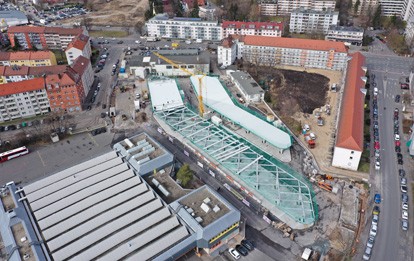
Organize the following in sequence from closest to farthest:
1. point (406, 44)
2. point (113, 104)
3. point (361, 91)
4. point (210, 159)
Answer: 1. point (210, 159)
2. point (361, 91)
3. point (113, 104)
4. point (406, 44)

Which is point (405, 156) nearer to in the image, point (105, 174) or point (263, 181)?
point (263, 181)

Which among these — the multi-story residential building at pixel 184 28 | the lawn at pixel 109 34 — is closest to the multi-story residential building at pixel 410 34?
the multi-story residential building at pixel 184 28

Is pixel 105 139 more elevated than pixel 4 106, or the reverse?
pixel 4 106

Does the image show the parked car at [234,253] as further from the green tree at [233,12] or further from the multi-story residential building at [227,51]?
the green tree at [233,12]

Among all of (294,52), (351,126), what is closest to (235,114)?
(351,126)

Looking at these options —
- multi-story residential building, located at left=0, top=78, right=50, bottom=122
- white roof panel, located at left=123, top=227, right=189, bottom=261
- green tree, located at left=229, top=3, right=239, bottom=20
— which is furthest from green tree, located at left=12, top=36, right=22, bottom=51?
white roof panel, located at left=123, top=227, right=189, bottom=261

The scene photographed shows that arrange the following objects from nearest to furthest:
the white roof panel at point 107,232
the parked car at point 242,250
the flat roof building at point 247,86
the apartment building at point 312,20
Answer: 1. the white roof panel at point 107,232
2. the parked car at point 242,250
3. the flat roof building at point 247,86
4. the apartment building at point 312,20

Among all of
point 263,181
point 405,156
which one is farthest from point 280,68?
point 263,181
